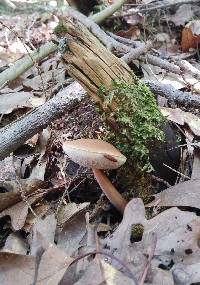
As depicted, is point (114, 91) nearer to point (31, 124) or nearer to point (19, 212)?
point (31, 124)

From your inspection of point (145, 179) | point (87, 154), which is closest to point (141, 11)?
point (145, 179)

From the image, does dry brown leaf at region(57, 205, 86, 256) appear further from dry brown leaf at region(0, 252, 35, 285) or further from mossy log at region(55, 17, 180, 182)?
mossy log at region(55, 17, 180, 182)

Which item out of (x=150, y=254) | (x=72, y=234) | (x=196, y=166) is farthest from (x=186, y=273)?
(x=196, y=166)

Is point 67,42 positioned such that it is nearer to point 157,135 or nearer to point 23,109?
point 157,135

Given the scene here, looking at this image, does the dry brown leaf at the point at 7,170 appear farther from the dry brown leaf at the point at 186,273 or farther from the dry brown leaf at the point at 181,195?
the dry brown leaf at the point at 186,273

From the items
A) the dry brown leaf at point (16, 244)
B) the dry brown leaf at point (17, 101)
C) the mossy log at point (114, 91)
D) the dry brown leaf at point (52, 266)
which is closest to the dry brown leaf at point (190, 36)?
the dry brown leaf at point (17, 101)

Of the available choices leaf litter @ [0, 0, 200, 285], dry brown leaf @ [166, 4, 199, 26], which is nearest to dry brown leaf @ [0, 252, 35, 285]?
leaf litter @ [0, 0, 200, 285]

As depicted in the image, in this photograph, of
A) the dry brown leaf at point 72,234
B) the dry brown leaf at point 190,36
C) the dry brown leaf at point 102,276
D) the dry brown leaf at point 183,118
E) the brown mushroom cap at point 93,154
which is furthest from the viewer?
the dry brown leaf at point 190,36
